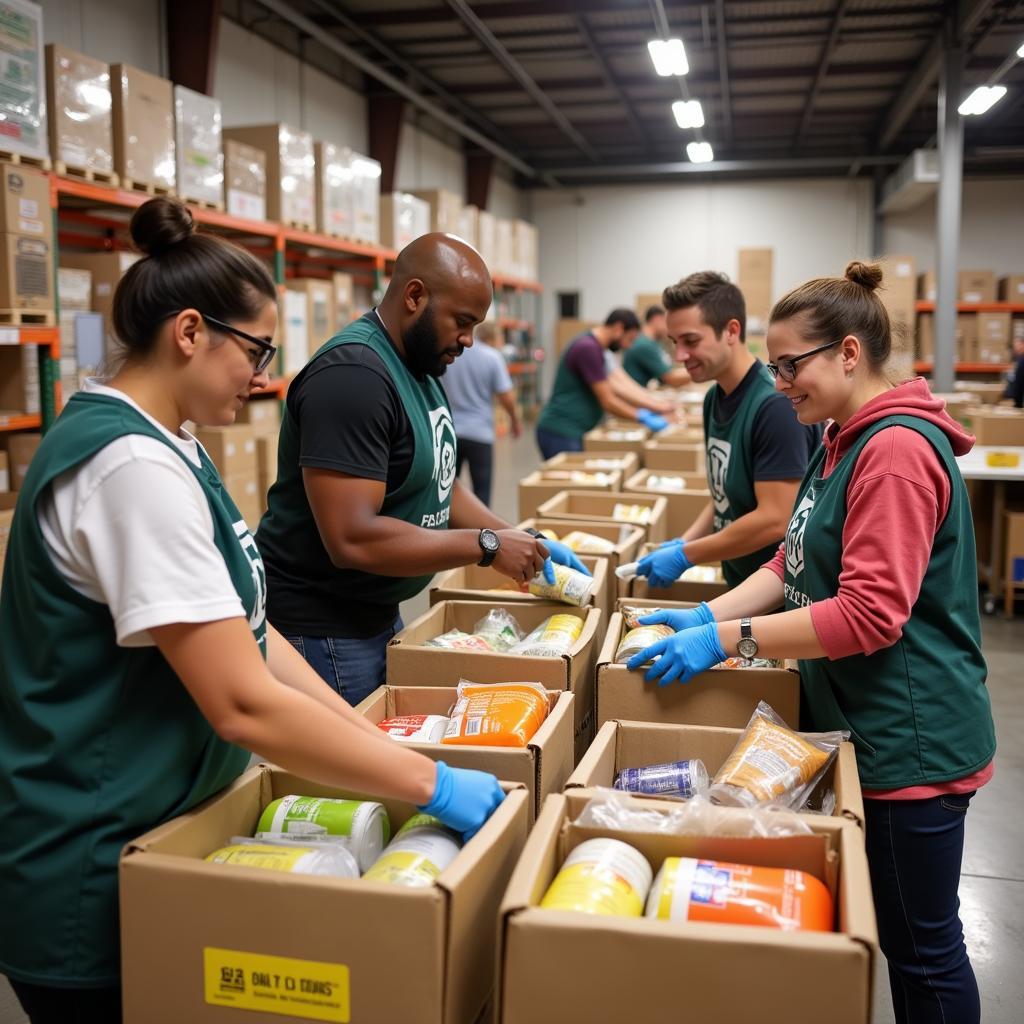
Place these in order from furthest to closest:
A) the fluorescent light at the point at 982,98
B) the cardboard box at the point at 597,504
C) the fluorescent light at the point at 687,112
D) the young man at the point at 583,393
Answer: the fluorescent light at the point at 687,112 → the fluorescent light at the point at 982,98 → the young man at the point at 583,393 → the cardboard box at the point at 597,504

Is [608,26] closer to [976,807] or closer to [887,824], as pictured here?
[976,807]

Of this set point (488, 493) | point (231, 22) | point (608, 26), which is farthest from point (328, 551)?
point (608, 26)

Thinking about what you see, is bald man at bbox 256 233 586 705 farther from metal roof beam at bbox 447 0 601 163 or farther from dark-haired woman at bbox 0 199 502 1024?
metal roof beam at bbox 447 0 601 163

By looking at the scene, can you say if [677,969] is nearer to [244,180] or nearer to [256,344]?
[256,344]

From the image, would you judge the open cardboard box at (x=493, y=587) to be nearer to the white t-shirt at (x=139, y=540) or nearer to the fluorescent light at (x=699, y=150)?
the white t-shirt at (x=139, y=540)

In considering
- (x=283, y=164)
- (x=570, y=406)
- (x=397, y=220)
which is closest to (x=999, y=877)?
(x=570, y=406)

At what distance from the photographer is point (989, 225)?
1673 centimetres

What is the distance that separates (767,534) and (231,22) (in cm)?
846

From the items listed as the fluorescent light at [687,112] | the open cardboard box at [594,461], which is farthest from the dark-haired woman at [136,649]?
the fluorescent light at [687,112]

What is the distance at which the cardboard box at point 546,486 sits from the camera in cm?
425

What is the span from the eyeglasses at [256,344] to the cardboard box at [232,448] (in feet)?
16.5

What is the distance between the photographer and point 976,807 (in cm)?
362

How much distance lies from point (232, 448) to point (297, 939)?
5646 mm

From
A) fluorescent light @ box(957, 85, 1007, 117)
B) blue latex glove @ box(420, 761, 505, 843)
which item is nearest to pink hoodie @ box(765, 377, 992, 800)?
blue latex glove @ box(420, 761, 505, 843)
